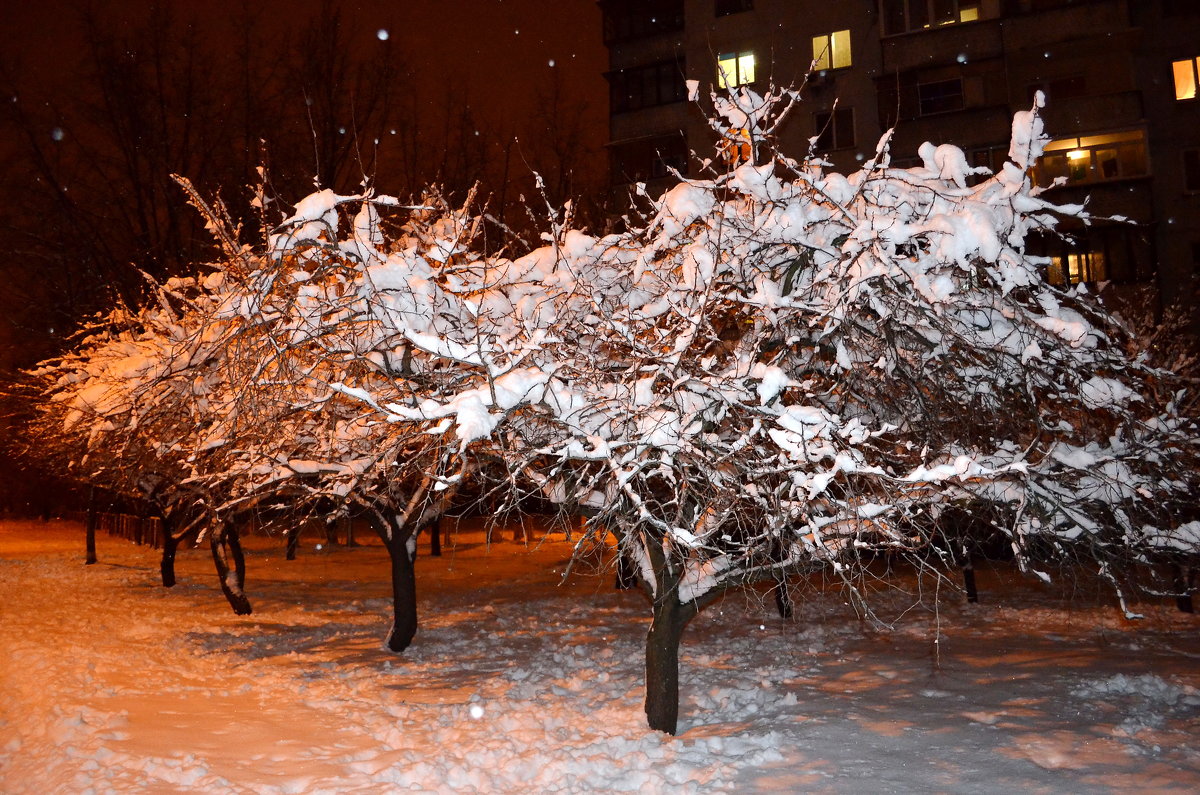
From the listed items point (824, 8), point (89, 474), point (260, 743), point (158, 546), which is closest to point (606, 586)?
point (89, 474)

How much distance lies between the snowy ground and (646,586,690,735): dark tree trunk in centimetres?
25

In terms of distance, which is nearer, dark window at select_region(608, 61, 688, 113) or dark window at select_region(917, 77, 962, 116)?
dark window at select_region(917, 77, 962, 116)

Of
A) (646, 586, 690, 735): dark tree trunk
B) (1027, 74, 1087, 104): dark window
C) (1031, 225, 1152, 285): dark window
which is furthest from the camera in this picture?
(1027, 74, 1087, 104): dark window

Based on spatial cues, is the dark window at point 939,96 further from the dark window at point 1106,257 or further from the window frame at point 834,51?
the dark window at point 1106,257

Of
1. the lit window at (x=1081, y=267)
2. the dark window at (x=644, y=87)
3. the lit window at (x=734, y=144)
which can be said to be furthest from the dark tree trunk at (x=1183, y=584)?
the dark window at (x=644, y=87)

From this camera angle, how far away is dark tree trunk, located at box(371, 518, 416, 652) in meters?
12.3

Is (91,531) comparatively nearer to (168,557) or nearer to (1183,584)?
(168,557)

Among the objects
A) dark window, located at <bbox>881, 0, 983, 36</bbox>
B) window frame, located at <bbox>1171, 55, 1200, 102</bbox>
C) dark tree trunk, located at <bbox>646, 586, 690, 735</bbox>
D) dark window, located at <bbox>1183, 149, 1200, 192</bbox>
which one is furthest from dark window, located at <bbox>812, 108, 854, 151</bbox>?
dark tree trunk, located at <bbox>646, 586, 690, 735</bbox>

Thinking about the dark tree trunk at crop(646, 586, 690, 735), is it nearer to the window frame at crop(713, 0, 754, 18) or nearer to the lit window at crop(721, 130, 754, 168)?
the lit window at crop(721, 130, 754, 168)

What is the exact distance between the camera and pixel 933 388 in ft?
23.5

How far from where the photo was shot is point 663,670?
8.10 m

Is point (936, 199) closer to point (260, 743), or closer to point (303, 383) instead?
point (303, 383)

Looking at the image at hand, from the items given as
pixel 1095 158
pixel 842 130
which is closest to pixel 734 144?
pixel 1095 158

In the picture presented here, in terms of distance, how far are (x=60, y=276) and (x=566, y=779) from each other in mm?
23929
